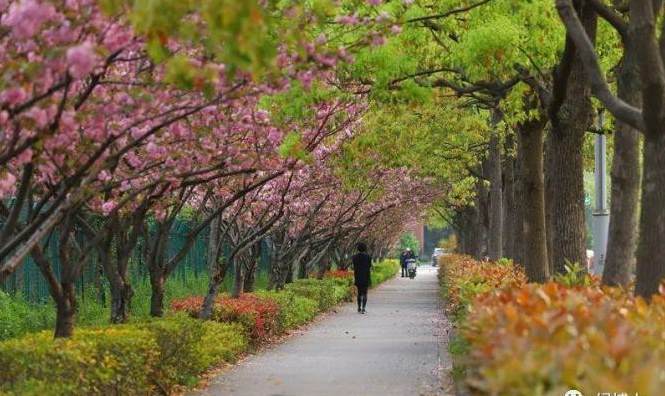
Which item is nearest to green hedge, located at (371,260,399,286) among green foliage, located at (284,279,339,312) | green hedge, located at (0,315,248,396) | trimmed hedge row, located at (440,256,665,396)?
green foliage, located at (284,279,339,312)

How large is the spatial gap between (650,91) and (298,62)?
295cm

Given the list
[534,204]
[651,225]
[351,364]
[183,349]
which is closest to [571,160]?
[534,204]

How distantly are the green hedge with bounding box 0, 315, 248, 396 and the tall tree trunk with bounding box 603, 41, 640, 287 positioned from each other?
4756 millimetres

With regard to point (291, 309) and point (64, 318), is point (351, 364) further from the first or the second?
point (291, 309)

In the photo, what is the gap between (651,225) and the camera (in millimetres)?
10289

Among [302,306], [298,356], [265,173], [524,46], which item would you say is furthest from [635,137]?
[302,306]

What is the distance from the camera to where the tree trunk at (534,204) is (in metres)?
18.8

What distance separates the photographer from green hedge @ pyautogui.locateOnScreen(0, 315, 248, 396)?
374 inches

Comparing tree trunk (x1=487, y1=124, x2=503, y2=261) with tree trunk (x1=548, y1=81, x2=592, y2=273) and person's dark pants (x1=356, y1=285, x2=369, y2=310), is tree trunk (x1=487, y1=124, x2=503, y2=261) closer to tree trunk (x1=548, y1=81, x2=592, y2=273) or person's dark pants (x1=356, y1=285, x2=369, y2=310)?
person's dark pants (x1=356, y1=285, x2=369, y2=310)

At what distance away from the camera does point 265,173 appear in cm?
1584

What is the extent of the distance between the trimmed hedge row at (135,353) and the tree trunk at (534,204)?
4519mm

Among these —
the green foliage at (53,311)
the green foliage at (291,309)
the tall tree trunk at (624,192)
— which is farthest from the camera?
the green foliage at (291,309)

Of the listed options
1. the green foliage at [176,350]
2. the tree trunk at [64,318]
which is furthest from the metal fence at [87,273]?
the tree trunk at [64,318]

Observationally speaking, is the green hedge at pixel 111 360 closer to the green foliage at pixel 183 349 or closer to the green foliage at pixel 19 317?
the green foliage at pixel 183 349
